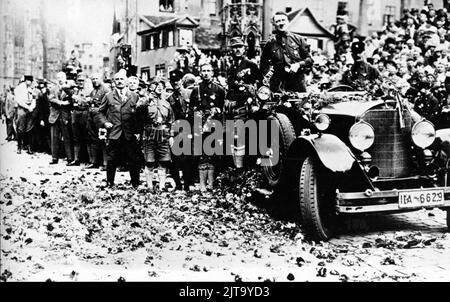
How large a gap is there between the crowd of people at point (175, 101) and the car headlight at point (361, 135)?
737 mm

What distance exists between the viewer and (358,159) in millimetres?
5625

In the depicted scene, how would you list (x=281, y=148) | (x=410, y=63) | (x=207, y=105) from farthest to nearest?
1. (x=410, y=63)
2. (x=207, y=105)
3. (x=281, y=148)

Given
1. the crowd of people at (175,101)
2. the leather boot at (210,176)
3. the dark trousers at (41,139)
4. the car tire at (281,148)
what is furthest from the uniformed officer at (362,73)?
the dark trousers at (41,139)

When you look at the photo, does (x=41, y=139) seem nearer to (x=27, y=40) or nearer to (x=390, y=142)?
(x=27, y=40)

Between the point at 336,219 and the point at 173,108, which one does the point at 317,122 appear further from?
the point at 173,108

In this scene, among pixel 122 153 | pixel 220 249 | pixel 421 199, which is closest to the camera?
pixel 220 249

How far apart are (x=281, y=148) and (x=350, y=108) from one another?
0.91 metres

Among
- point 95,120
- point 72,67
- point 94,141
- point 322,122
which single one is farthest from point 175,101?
point 322,122

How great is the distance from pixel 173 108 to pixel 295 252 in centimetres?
367

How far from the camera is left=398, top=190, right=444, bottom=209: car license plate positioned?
5371mm

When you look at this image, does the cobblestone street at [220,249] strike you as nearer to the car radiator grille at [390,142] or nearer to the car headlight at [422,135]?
the car radiator grille at [390,142]

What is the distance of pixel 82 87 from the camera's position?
10.5 m
